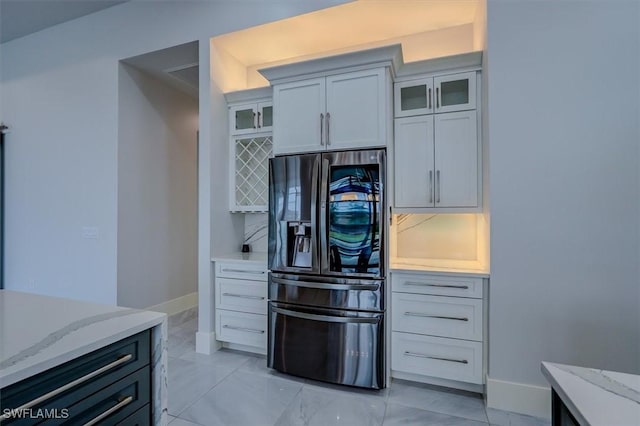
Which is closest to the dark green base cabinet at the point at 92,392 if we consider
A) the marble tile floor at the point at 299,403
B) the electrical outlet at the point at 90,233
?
the marble tile floor at the point at 299,403

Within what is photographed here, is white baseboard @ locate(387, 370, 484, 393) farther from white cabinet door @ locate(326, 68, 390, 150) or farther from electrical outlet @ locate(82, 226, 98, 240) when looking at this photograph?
electrical outlet @ locate(82, 226, 98, 240)

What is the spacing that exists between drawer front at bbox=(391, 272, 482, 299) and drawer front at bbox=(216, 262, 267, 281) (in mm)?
1137

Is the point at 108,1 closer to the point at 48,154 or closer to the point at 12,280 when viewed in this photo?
the point at 48,154

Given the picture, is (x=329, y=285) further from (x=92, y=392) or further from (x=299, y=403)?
(x=92, y=392)

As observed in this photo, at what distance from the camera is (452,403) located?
2.05 meters

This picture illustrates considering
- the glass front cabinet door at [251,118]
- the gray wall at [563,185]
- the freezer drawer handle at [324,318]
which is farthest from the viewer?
the glass front cabinet door at [251,118]

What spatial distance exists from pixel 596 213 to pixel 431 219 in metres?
1.12

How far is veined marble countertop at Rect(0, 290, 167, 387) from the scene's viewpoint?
81 cm

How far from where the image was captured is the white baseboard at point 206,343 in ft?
9.14

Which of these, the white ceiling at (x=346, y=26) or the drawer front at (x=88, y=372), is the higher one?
the white ceiling at (x=346, y=26)

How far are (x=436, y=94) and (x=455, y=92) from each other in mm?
150

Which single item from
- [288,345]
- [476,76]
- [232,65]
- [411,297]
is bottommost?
[288,345]

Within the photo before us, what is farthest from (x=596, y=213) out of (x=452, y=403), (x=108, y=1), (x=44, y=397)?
(x=108, y=1)

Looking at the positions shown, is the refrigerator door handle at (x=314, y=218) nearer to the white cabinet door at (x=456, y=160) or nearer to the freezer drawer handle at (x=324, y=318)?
the freezer drawer handle at (x=324, y=318)
